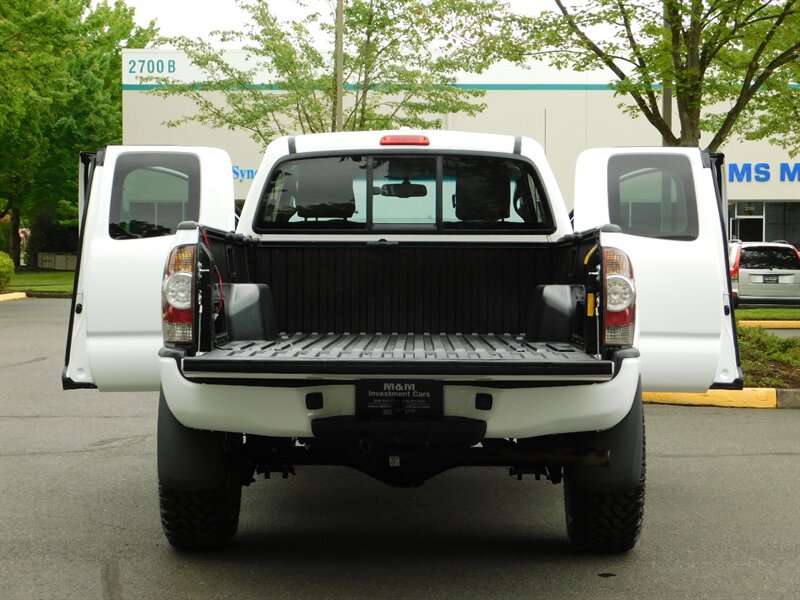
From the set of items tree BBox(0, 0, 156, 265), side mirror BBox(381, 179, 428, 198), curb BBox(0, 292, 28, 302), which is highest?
tree BBox(0, 0, 156, 265)

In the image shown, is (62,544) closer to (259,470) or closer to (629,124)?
(259,470)

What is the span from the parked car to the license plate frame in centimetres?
1994

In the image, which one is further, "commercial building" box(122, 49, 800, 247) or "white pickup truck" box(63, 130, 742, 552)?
"commercial building" box(122, 49, 800, 247)

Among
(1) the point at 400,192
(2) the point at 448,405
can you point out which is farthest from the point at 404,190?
(2) the point at 448,405

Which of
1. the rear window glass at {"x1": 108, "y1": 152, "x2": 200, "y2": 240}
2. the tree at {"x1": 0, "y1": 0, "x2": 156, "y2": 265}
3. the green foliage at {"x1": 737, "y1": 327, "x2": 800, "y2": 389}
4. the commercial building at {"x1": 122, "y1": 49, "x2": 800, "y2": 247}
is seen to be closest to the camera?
the rear window glass at {"x1": 108, "y1": 152, "x2": 200, "y2": 240}

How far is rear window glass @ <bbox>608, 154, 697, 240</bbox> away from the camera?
258 inches

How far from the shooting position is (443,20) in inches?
597

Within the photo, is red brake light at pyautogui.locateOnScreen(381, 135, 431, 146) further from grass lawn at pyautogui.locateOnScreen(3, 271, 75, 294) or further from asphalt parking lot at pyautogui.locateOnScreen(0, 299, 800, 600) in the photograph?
grass lawn at pyautogui.locateOnScreen(3, 271, 75, 294)

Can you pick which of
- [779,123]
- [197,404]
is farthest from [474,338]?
[779,123]

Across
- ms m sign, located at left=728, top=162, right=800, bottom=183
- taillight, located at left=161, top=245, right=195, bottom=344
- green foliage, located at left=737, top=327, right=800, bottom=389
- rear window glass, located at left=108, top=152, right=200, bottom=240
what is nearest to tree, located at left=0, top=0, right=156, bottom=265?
green foliage, located at left=737, top=327, right=800, bottom=389

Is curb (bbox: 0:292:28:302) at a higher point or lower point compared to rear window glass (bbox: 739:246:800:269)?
lower

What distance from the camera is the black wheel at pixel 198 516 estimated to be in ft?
16.5

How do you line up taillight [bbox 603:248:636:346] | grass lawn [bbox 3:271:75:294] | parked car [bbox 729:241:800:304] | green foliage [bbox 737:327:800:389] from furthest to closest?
grass lawn [bbox 3:271:75:294]
parked car [bbox 729:241:800:304]
green foliage [bbox 737:327:800:389]
taillight [bbox 603:248:636:346]

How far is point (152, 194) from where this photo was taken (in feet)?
22.3
